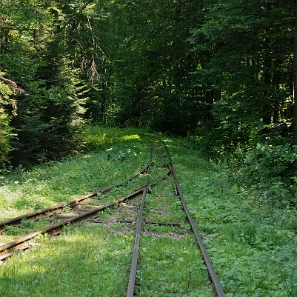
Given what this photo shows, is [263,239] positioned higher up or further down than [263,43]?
further down

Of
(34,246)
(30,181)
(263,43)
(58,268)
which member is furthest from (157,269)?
(263,43)

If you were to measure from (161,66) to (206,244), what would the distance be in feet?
67.8

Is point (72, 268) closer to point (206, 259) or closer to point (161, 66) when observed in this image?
point (206, 259)

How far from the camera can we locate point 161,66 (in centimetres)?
2641

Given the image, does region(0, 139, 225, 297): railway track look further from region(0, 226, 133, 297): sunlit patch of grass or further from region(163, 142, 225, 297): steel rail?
region(0, 226, 133, 297): sunlit patch of grass

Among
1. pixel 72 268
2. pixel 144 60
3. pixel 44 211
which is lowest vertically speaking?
pixel 44 211

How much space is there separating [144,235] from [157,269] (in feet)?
5.40

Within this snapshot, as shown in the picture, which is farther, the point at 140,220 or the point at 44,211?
the point at 44,211

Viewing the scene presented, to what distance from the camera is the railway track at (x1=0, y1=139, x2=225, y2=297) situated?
5349 millimetres

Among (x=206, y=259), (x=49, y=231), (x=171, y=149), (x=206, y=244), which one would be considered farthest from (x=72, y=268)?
(x=171, y=149)

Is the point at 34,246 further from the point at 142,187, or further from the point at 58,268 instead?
the point at 142,187

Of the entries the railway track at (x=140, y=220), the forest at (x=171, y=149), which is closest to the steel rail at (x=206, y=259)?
the railway track at (x=140, y=220)

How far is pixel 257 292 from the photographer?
16.5 feet

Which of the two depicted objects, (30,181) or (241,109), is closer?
(30,181)
